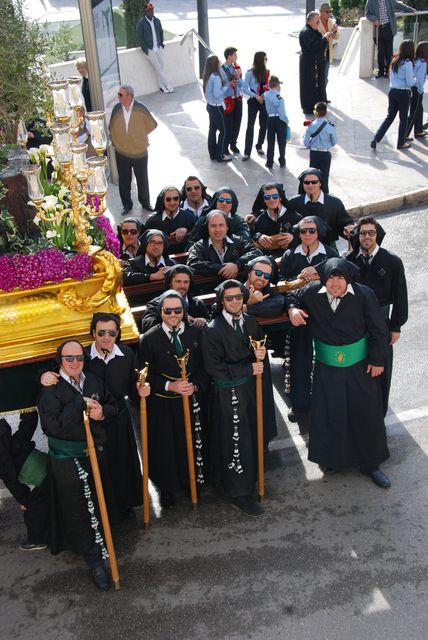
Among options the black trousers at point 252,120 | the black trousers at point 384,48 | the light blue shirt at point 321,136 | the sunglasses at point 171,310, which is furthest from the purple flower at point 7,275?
the black trousers at point 384,48

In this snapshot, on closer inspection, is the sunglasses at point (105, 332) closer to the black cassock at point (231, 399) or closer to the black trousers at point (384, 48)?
the black cassock at point (231, 399)

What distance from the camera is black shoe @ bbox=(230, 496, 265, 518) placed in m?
5.86

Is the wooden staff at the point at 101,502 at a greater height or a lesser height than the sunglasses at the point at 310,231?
lesser

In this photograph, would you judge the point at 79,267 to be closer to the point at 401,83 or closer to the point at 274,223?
the point at 274,223

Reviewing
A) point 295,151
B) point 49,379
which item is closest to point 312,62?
point 295,151

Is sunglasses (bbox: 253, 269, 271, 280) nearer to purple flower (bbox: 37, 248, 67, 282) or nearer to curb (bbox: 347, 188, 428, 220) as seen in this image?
purple flower (bbox: 37, 248, 67, 282)

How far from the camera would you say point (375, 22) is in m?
15.6

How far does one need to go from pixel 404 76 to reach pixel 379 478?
7.83 meters

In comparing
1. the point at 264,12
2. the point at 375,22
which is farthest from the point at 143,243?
the point at 264,12

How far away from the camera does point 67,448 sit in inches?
208

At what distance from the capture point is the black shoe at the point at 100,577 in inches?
209

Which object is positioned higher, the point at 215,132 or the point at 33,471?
the point at 33,471

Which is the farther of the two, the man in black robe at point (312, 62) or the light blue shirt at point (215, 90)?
the man in black robe at point (312, 62)

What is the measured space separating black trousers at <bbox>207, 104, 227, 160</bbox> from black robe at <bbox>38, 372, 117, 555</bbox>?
7584 millimetres
